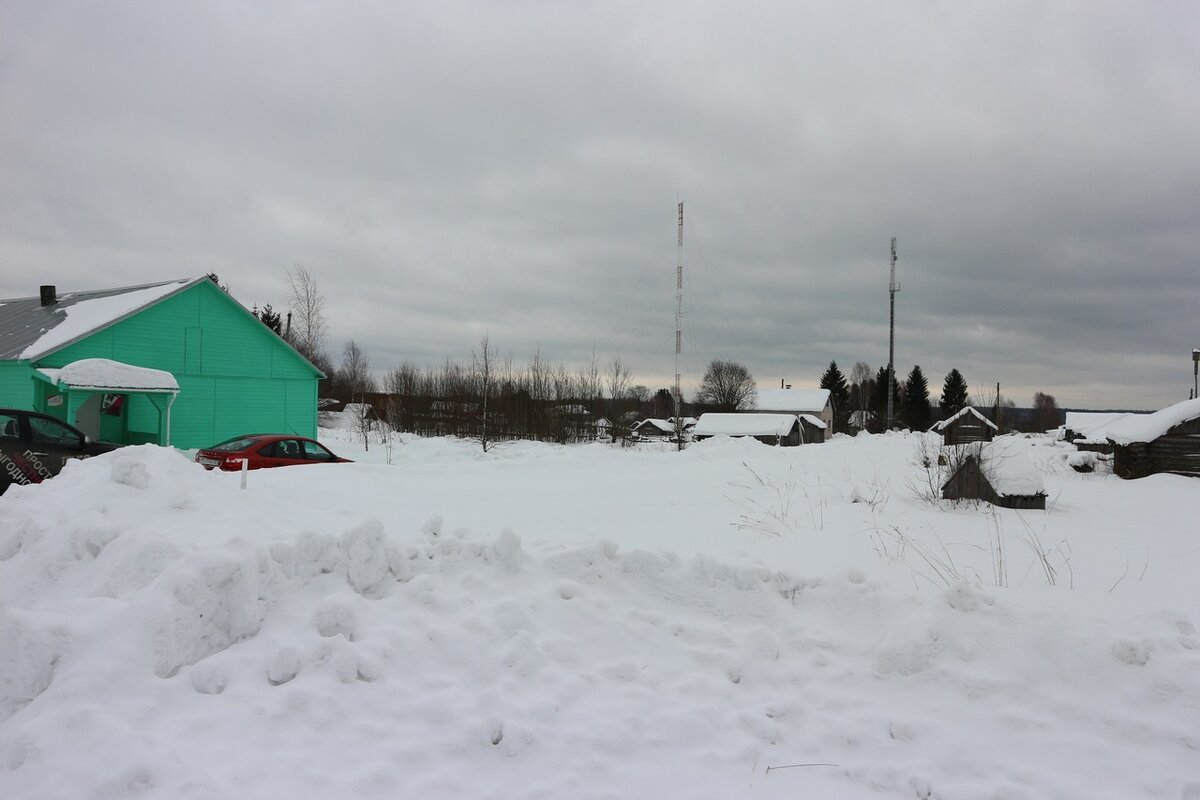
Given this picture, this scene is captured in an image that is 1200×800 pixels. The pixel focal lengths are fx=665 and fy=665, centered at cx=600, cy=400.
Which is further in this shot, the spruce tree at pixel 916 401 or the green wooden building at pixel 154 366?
the spruce tree at pixel 916 401

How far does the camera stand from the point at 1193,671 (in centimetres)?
410

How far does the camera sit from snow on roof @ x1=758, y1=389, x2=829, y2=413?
2948 inches

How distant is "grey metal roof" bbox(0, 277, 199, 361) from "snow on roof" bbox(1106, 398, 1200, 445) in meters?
28.2

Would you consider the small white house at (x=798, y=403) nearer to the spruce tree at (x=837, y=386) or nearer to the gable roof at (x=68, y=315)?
the spruce tree at (x=837, y=386)

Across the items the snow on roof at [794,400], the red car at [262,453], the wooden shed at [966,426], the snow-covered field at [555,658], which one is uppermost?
the snow on roof at [794,400]

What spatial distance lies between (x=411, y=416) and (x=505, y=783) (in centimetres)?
4412

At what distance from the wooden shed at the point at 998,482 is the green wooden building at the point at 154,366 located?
2013 centimetres

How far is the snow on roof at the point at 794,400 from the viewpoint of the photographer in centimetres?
7488

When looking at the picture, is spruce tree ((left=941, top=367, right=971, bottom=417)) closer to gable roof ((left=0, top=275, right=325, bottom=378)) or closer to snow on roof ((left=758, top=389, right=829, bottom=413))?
snow on roof ((left=758, top=389, right=829, bottom=413))

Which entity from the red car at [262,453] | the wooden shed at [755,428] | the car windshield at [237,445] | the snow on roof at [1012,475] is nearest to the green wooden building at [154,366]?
the car windshield at [237,445]

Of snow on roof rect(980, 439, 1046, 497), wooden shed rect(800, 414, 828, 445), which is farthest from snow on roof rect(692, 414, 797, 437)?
snow on roof rect(980, 439, 1046, 497)

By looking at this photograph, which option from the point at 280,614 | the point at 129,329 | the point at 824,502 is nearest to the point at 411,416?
the point at 129,329

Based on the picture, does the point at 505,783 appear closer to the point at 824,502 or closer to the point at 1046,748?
the point at 1046,748

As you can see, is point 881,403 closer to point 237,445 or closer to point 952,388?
point 952,388
